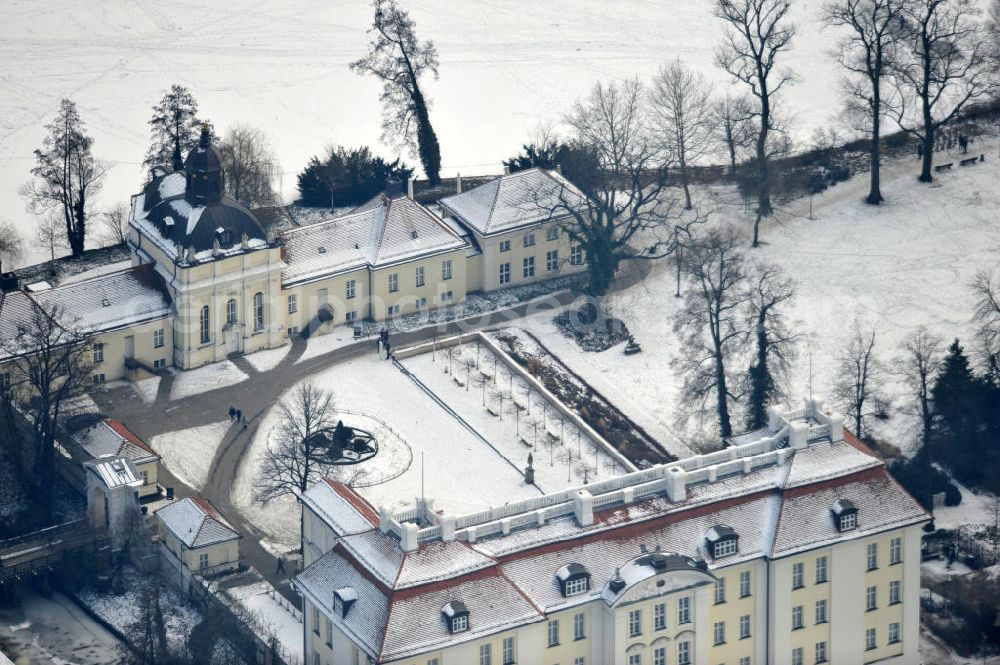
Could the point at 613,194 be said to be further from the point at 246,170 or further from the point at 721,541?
the point at 721,541

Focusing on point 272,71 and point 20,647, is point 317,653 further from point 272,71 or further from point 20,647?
point 272,71

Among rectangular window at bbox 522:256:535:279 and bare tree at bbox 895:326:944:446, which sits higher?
rectangular window at bbox 522:256:535:279

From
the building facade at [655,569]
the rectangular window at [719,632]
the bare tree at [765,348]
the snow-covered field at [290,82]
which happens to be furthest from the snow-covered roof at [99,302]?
the rectangular window at [719,632]

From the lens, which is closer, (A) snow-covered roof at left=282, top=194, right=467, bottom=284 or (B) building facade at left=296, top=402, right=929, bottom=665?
(B) building facade at left=296, top=402, right=929, bottom=665

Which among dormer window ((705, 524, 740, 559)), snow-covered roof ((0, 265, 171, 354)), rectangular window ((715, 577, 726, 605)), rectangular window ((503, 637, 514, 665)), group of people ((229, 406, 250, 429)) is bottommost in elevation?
rectangular window ((503, 637, 514, 665))

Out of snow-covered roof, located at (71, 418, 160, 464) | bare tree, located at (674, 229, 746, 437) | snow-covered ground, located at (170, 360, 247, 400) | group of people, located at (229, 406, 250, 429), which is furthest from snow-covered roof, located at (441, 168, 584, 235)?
snow-covered roof, located at (71, 418, 160, 464)

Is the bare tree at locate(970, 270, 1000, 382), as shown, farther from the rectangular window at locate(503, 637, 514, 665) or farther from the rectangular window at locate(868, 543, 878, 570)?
the rectangular window at locate(503, 637, 514, 665)

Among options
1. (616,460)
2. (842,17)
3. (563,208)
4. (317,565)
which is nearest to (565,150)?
(563,208)

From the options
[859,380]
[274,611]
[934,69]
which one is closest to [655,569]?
[274,611]
